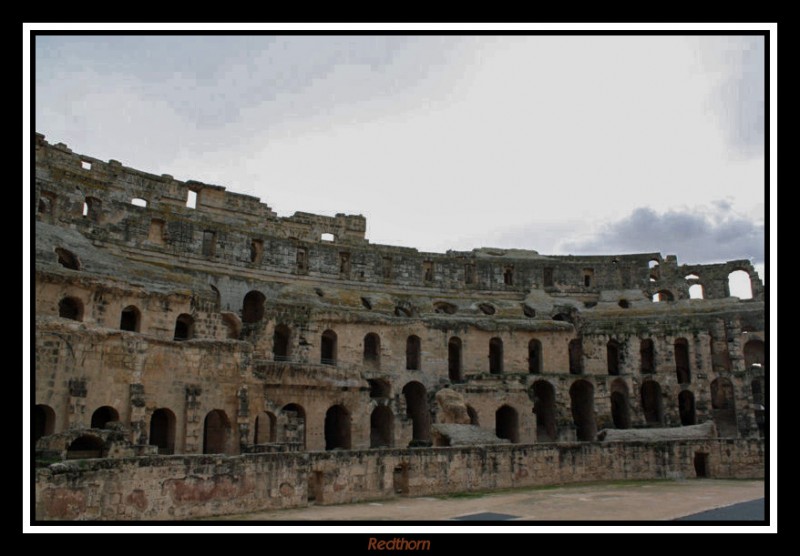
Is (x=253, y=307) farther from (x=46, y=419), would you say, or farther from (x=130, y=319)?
(x=46, y=419)

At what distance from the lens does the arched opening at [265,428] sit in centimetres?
2547

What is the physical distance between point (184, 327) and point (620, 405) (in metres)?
24.2

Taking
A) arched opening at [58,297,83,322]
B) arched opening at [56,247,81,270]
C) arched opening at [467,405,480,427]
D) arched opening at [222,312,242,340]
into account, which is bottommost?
arched opening at [467,405,480,427]

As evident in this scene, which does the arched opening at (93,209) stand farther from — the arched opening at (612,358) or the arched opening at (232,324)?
the arched opening at (612,358)

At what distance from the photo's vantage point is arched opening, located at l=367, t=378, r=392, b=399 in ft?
104

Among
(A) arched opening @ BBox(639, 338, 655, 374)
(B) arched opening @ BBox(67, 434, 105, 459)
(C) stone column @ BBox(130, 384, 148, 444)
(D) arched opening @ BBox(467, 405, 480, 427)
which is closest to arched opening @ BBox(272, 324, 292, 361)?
(D) arched opening @ BBox(467, 405, 480, 427)

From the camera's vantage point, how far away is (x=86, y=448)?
65.5ft

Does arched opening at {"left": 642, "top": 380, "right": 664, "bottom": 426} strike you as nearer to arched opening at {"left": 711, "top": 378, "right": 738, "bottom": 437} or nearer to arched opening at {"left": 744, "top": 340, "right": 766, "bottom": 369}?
arched opening at {"left": 711, "top": 378, "right": 738, "bottom": 437}

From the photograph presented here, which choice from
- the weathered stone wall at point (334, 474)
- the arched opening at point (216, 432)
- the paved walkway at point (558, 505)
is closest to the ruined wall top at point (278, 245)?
the arched opening at point (216, 432)

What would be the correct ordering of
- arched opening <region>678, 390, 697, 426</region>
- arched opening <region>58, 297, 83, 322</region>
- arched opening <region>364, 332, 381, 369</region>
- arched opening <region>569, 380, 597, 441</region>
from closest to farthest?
1. arched opening <region>58, 297, 83, 322</region>
2. arched opening <region>364, 332, 381, 369</region>
3. arched opening <region>569, 380, 597, 441</region>
4. arched opening <region>678, 390, 697, 426</region>

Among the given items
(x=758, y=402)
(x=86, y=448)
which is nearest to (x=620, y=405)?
(x=758, y=402)

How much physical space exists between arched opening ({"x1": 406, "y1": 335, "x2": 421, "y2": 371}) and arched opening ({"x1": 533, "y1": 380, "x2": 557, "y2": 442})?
6.44 metres

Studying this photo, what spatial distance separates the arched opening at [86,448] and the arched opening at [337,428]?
11322mm
